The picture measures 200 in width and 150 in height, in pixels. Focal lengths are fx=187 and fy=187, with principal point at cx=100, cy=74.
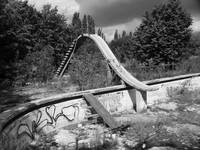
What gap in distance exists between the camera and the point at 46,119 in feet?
17.6

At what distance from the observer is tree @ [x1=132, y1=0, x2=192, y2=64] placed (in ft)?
52.0

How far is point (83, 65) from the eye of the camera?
9.45 meters

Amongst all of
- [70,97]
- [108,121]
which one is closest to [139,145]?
[108,121]

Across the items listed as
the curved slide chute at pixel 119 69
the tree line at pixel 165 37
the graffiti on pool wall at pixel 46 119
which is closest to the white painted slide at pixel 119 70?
Result: the curved slide chute at pixel 119 69

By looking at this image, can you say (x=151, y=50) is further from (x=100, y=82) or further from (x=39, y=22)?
(x=39, y=22)

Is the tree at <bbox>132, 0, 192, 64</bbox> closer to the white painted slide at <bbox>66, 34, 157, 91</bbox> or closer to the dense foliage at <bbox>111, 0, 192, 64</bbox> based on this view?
the dense foliage at <bbox>111, 0, 192, 64</bbox>

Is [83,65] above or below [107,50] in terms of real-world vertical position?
below

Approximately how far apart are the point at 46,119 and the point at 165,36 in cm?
1340

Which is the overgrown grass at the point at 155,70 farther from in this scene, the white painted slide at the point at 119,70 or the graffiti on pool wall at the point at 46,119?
the graffiti on pool wall at the point at 46,119

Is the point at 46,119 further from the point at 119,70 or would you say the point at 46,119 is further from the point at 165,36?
the point at 165,36

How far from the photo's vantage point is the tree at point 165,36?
15.8m

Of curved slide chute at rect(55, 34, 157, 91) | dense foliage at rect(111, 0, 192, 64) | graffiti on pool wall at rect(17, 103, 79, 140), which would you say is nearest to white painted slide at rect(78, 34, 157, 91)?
curved slide chute at rect(55, 34, 157, 91)

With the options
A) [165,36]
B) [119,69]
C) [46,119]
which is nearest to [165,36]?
[165,36]

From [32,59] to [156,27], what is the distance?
34.9 ft
